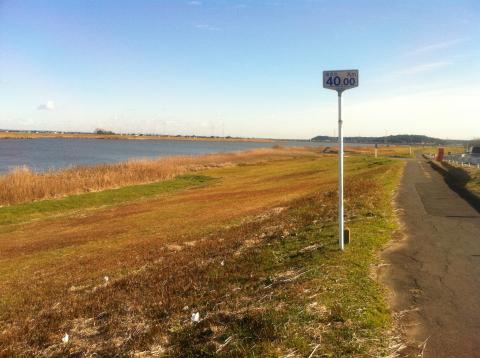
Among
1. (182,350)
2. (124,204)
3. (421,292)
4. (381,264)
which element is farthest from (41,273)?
(124,204)

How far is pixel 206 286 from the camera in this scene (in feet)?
29.1

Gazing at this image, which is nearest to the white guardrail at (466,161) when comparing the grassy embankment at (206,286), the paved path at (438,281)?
the paved path at (438,281)

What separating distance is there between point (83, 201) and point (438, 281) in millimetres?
28161

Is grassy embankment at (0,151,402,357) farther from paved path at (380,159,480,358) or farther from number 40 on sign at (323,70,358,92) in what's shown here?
number 40 on sign at (323,70,358,92)

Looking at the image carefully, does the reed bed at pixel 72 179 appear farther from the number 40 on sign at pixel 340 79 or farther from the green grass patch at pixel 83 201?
the number 40 on sign at pixel 340 79

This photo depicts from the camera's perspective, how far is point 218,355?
16.5 ft

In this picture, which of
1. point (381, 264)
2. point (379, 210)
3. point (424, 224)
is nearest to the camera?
point (381, 264)

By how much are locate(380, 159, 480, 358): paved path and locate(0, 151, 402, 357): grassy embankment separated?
430mm

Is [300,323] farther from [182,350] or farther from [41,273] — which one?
[41,273]

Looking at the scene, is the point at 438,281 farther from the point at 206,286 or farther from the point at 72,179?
the point at 72,179

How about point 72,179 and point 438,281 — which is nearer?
point 438,281

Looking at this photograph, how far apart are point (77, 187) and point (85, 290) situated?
26.5 metres

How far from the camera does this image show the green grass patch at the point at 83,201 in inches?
1046

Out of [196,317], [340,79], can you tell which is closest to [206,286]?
[196,317]
